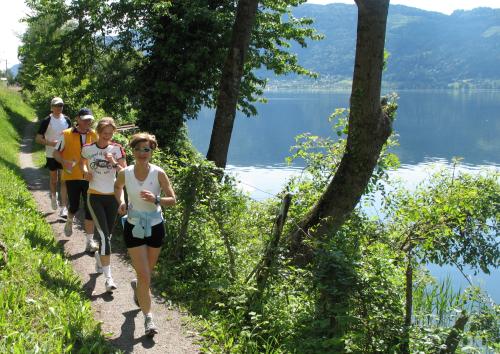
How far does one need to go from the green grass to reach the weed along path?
194 millimetres

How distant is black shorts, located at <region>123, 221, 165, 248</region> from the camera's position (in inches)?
211

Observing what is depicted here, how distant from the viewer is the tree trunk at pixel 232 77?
10352 millimetres

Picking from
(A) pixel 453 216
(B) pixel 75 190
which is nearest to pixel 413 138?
(A) pixel 453 216

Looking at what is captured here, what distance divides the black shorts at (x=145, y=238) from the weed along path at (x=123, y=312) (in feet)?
3.22

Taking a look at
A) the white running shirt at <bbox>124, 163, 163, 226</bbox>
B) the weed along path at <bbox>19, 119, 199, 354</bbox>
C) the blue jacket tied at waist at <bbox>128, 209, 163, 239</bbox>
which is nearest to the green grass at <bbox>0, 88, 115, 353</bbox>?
the weed along path at <bbox>19, 119, 199, 354</bbox>

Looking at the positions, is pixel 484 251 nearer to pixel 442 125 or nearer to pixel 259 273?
pixel 259 273

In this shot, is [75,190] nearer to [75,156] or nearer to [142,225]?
[75,156]

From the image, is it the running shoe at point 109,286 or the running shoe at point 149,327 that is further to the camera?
the running shoe at point 109,286

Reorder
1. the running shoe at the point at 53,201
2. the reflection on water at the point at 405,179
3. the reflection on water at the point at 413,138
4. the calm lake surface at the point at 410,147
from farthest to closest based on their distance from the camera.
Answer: the reflection on water at the point at 413,138 < the calm lake surface at the point at 410,147 < the reflection on water at the point at 405,179 < the running shoe at the point at 53,201

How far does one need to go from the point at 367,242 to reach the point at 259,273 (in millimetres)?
1680

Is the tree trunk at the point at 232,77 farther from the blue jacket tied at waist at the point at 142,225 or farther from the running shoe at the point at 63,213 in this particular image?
the blue jacket tied at waist at the point at 142,225

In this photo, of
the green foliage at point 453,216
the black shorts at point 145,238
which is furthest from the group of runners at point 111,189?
the green foliage at point 453,216

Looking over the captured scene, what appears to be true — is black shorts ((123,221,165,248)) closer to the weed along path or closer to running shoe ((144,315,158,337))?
running shoe ((144,315,158,337))

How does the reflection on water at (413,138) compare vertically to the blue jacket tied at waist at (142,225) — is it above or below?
below
